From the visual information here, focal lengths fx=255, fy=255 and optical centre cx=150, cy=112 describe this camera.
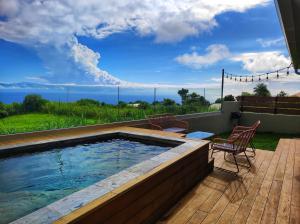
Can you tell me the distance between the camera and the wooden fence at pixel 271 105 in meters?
10.8

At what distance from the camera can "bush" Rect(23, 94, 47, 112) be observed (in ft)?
20.1

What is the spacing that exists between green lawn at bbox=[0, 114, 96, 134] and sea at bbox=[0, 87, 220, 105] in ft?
1.54

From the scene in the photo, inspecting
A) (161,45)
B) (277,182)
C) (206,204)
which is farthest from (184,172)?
(161,45)

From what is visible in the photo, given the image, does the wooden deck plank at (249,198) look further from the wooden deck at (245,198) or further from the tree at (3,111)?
the tree at (3,111)

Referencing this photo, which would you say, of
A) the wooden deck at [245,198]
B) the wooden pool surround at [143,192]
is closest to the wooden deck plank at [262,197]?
the wooden deck at [245,198]

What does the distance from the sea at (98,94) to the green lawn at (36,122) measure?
47cm

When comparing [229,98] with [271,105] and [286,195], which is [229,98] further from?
[286,195]

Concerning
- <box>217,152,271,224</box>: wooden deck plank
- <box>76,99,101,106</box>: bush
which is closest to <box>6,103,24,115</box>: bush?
<box>76,99,101,106</box>: bush

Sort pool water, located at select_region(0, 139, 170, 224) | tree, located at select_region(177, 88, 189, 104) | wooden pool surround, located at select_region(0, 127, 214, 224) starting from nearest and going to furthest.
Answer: wooden pool surround, located at select_region(0, 127, 214, 224) → pool water, located at select_region(0, 139, 170, 224) → tree, located at select_region(177, 88, 189, 104)

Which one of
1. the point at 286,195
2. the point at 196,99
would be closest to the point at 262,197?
the point at 286,195

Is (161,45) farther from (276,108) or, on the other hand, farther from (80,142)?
(80,142)

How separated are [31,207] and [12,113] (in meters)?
3.86

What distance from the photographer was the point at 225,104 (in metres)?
11.3

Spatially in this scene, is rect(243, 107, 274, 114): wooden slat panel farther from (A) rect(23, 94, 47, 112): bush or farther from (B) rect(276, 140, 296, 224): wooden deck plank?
(A) rect(23, 94, 47, 112): bush
